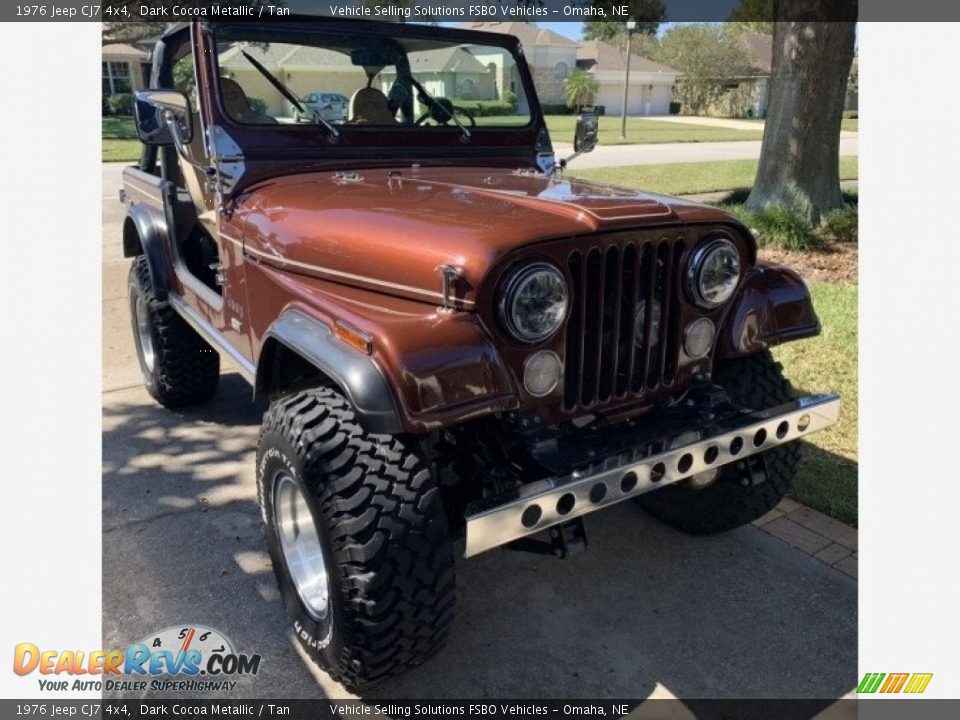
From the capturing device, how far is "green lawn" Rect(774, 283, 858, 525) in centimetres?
347

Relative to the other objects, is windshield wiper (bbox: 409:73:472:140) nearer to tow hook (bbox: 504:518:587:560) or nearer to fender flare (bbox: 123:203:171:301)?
fender flare (bbox: 123:203:171:301)

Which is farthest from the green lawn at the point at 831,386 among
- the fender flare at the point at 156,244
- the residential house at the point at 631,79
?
the residential house at the point at 631,79

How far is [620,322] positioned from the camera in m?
2.38

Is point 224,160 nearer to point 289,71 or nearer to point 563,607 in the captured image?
point 289,71

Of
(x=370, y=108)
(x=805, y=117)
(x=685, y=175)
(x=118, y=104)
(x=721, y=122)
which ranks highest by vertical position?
(x=721, y=122)

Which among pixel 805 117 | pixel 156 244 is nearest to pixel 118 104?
pixel 805 117

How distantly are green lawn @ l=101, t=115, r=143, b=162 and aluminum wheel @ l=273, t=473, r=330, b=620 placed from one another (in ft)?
40.9

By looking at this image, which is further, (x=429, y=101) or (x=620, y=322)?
(x=429, y=101)

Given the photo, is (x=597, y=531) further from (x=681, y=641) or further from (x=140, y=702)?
(x=140, y=702)

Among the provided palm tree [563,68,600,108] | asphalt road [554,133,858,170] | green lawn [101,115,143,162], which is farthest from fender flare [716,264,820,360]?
palm tree [563,68,600,108]

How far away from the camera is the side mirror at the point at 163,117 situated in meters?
3.05

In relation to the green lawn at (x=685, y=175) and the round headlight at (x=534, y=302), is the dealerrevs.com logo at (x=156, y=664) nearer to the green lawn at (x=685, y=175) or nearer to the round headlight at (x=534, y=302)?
the round headlight at (x=534, y=302)

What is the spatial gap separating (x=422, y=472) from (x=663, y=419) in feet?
2.94

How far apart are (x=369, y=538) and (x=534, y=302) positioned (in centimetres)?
80
